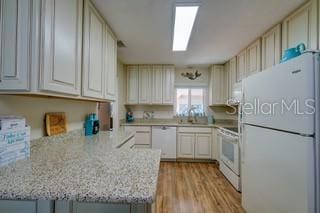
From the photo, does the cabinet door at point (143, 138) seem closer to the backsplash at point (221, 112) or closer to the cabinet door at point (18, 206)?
the backsplash at point (221, 112)

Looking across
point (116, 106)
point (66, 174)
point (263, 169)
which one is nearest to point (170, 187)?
point (263, 169)

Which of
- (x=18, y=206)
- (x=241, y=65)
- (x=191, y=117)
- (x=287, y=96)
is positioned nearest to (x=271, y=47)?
(x=241, y=65)

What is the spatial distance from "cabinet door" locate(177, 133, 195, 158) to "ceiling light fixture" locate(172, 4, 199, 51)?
206 cm

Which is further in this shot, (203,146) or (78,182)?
(203,146)

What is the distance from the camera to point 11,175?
92 centimetres

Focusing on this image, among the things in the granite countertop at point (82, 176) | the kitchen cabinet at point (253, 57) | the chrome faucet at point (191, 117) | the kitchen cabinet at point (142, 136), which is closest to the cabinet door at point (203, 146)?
the chrome faucet at point (191, 117)

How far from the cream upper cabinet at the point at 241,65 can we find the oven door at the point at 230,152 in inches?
43.8

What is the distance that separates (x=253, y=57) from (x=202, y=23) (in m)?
1.14

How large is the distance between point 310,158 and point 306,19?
4.55 ft

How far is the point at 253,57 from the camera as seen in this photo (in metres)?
2.90

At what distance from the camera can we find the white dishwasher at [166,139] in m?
4.30

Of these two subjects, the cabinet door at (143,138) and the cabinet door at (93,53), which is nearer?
the cabinet door at (93,53)

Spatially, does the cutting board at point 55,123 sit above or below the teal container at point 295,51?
below

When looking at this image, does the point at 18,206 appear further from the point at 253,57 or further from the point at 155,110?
the point at 155,110
